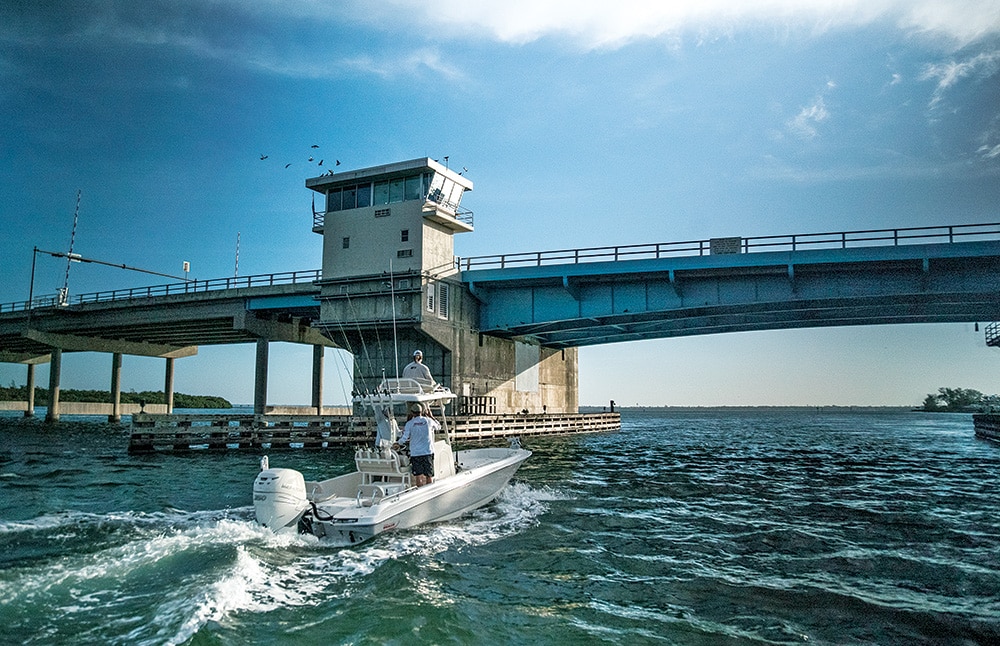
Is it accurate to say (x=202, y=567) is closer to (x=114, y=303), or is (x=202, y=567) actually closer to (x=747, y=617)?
(x=747, y=617)

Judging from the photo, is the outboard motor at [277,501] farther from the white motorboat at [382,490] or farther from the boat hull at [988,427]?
the boat hull at [988,427]

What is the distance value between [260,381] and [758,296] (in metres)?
33.4

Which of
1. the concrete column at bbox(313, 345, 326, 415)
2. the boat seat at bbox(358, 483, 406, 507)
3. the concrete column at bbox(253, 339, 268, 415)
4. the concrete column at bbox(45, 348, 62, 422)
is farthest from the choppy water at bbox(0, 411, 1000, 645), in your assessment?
the concrete column at bbox(45, 348, 62, 422)

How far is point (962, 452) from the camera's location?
116 feet

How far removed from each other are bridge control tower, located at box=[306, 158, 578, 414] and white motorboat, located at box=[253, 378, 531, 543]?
923 inches


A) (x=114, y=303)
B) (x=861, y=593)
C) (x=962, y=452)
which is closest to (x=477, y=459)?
(x=861, y=593)

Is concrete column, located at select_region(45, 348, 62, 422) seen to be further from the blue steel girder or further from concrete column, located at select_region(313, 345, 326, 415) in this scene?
the blue steel girder

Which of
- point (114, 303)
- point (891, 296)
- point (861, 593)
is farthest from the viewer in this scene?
point (114, 303)

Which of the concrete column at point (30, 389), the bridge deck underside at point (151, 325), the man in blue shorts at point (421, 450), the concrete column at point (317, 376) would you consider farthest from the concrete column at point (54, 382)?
the man in blue shorts at point (421, 450)

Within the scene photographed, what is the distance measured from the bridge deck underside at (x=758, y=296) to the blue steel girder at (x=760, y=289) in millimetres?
53

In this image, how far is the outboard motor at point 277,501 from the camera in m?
10.6

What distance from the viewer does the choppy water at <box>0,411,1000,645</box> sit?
24.0ft

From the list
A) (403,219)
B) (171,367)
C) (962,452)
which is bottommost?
(962,452)

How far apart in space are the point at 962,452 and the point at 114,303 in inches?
2262
